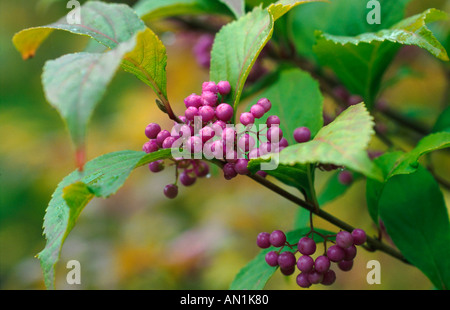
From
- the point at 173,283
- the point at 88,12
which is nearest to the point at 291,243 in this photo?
the point at 88,12

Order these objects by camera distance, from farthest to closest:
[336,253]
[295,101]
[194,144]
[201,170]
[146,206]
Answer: [146,206] → [295,101] → [201,170] → [336,253] → [194,144]

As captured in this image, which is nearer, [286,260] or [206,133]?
[206,133]

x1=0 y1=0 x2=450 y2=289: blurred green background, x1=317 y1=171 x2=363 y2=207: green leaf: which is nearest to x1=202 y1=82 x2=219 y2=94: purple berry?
x1=317 y1=171 x2=363 y2=207: green leaf

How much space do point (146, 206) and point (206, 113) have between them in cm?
183

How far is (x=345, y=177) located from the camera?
1087 millimetres

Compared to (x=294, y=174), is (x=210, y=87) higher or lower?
higher

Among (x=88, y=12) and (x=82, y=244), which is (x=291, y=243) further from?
(x=82, y=244)

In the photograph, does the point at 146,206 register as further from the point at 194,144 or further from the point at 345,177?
the point at 194,144

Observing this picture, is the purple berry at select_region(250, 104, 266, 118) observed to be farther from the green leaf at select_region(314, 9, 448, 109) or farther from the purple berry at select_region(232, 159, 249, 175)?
the green leaf at select_region(314, 9, 448, 109)

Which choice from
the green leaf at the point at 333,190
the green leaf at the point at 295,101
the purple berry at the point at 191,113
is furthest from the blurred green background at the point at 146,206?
the purple berry at the point at 191,113

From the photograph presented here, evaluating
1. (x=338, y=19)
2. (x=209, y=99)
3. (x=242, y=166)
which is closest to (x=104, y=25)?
(x=209, y=99)

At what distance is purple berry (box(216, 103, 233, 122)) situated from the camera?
659mm

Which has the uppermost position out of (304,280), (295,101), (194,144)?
(295,101)

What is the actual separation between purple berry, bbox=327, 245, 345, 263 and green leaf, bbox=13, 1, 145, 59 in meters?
0.46
